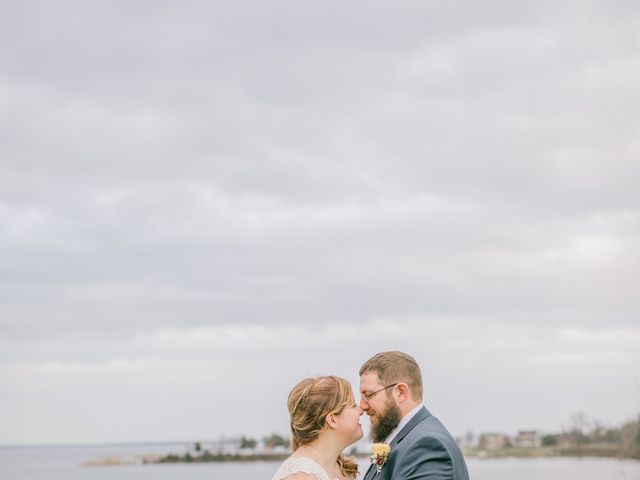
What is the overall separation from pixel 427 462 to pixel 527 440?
13087 centimetres

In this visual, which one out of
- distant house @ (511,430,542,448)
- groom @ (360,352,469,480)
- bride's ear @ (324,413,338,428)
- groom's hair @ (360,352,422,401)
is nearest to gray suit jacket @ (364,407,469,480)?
groom @ (360,352,469,480)

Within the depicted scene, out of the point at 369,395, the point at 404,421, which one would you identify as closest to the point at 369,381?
the point at 369,395

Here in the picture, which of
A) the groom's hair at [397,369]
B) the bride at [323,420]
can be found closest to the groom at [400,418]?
the groom's hair at [397,369]

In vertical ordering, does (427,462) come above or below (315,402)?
below

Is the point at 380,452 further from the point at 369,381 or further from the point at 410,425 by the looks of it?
the point at 369,381

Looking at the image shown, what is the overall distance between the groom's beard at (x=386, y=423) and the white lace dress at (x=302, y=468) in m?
0.38

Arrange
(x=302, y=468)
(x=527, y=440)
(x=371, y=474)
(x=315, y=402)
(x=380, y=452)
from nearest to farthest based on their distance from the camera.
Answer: (x=380, y=452) < (x=302, y=468) < (x=315, y=402) < (x=371, y=474) < (x=527, y=440)

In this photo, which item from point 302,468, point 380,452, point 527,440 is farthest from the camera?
point 527,440

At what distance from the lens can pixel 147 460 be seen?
144375 mm

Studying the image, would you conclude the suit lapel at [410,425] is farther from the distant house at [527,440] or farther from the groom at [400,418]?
the distant house at [527,440]

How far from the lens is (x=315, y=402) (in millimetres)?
5758

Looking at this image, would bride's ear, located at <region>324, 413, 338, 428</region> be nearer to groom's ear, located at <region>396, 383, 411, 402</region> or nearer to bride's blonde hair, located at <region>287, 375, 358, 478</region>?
bride's blonde hair, located at <region>287, 375, 358, 478</region>

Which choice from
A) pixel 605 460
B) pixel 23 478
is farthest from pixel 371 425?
pixel 605 460

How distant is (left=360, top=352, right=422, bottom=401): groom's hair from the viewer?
5754mm
